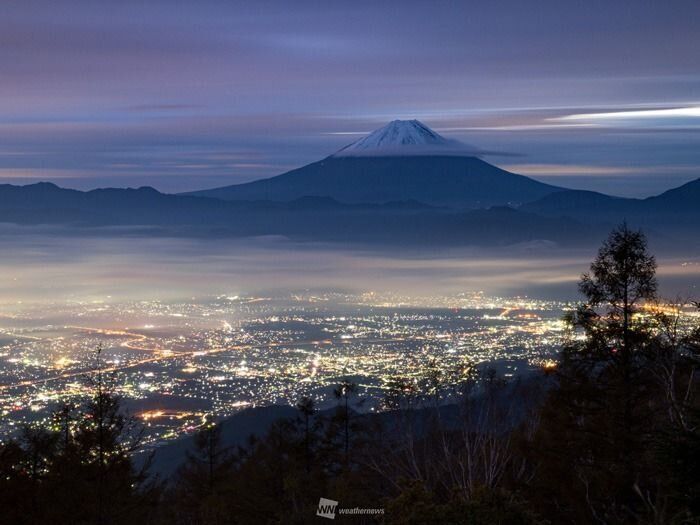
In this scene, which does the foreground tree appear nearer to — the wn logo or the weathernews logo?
the weathernews logo

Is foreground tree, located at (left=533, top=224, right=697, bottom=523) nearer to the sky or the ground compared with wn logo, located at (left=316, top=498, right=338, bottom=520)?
nearer to the sky

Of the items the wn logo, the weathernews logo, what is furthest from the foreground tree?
the wn logo

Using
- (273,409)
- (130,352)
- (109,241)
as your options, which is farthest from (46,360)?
(109,241)

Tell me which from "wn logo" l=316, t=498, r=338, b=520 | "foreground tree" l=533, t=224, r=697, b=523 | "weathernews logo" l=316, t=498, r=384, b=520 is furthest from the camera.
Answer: "wn logo" l=316, t=498, r=338, b=520

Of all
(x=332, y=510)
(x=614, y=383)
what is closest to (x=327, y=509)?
(x=332, y=510)

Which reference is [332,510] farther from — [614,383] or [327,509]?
[614,383]

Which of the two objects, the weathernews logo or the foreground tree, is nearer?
the foreground tree

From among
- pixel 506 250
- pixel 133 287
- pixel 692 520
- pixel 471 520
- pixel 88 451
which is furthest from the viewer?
pixel 506 250

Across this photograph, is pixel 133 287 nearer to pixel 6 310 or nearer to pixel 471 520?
pixel 6 310

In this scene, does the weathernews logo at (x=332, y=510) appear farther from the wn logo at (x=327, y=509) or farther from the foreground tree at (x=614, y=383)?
the foreground tree at (x=614, y=383)
